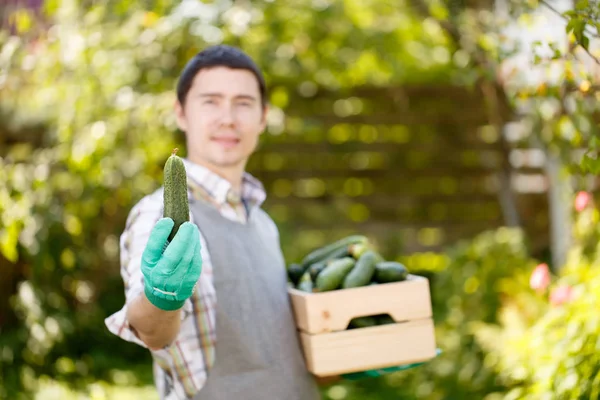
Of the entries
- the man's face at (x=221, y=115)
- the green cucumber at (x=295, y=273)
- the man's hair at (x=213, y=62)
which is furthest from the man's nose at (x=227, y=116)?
the green cucumber at (x=295, y=273)

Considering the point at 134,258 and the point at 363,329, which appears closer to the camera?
the point at 134,258

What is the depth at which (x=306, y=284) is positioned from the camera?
212cm

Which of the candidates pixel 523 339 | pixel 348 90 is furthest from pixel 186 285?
pixel 348 90

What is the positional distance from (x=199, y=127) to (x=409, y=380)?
284cm

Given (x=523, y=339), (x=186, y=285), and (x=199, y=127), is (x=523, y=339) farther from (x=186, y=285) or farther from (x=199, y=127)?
(x=186, y=285)

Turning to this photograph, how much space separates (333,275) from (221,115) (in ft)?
2.08

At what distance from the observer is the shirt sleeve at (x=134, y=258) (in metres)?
1.70

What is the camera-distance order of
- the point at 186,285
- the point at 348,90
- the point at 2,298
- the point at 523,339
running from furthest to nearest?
the point at 348,90 < the point at 2,298 < the point at 523,339 < the point at 186,285

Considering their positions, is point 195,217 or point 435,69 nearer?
point 195,217

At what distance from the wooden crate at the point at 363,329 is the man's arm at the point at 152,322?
0.48 m

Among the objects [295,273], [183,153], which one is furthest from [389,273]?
[183,153]

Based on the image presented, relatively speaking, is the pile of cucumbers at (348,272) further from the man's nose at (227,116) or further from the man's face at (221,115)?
the man's nose at (227,116)

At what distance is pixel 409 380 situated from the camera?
4.25 m

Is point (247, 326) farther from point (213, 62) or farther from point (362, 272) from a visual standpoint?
point (213, 62)
